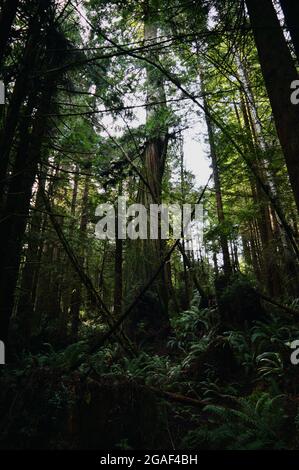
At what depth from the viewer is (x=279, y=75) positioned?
2.89 meters

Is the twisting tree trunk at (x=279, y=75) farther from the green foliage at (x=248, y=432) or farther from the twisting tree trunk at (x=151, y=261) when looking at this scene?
the twisting tree trunk at (x=151, y=261)

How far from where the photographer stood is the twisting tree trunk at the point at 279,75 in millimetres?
2674

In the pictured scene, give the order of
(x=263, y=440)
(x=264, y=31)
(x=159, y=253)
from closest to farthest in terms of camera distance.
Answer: (x=264, y=31)
(x=263, y=440)
(x=159, y=253)

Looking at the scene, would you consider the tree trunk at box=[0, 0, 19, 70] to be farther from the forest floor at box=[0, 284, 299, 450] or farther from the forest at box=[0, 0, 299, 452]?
the forest floor at box=[0, 284, 299, 450]

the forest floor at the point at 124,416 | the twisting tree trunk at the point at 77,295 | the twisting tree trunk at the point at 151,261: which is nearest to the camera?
the forest floor at the point at 124,416

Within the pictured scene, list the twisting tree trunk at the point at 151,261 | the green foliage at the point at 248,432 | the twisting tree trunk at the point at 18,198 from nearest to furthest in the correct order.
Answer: the green foliage at the point at 248,432
the twisting tree trunk at the point at 18,198
the twisting tree trunk at the point at 151,261

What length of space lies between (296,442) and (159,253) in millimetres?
7277

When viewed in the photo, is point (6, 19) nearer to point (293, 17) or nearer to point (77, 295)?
point (293, 17)

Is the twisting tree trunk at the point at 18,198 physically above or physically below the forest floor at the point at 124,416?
above

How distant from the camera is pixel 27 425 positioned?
3781mm

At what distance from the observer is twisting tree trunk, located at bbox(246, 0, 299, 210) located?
267cm

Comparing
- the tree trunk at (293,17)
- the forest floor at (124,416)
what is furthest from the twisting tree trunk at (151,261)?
the tree trunk at (293,17)
